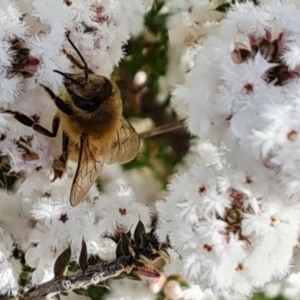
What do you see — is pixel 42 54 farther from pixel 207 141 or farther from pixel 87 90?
pixel 207 141

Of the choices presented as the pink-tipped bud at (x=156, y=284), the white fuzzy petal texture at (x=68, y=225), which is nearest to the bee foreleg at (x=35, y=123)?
the white fuzzy petal texture at (x=68, y=225)

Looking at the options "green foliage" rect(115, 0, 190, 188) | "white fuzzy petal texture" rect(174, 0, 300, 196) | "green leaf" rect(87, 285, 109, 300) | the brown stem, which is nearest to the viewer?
"white fuzzy petal texture" rect(174, 0, 300, 196)

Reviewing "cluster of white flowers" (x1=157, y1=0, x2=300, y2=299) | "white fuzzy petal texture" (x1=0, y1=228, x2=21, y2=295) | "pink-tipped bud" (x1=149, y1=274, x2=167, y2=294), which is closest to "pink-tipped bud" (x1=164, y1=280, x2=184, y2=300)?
"pink-tipped bud" (x1=149, y1=274, x2=167, y2=294)

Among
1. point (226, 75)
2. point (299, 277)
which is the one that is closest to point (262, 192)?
point (226, 75)

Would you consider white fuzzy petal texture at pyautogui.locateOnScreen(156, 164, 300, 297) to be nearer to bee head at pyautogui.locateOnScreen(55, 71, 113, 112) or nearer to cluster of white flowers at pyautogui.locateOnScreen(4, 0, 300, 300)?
cluster of white flowers at pyautogui.locateOnScreen(4, 0, 300, 300)

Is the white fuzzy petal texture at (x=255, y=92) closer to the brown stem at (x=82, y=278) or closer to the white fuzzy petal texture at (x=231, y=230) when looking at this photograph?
the white fuzzy petal texture at (x=231, y=230)

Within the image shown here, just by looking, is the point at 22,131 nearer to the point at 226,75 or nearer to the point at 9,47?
the point at 9,47

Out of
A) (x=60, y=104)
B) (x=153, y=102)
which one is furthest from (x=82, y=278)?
(x=153, y=102)
